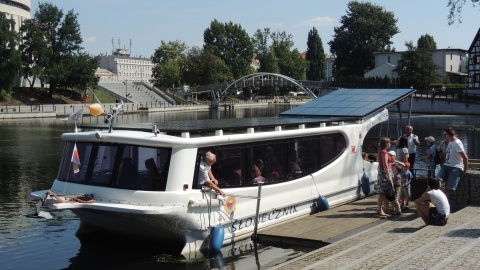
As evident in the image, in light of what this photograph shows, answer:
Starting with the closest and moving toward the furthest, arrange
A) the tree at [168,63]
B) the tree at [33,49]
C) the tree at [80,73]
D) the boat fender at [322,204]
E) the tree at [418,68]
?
1. the boat fender at [322,204]
2. the tree at [33,49]
3. the tree at [80,73]
4. the tree at [418,68]
5. the tree at [168,63]

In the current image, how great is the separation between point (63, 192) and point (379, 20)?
119989 millimetres

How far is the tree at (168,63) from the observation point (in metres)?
135

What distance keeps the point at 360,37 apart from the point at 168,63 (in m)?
43.3

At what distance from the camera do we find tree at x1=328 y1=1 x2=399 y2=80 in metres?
125

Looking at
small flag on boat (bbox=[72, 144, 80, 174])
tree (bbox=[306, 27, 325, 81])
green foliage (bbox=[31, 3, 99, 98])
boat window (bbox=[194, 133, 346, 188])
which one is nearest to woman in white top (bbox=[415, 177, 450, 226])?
boat window (bbox=[194, 133, 346, 188])

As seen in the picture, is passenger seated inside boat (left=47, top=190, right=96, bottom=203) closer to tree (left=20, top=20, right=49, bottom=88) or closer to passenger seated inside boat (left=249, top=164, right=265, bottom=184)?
passenger seated inside boat (left=249, top=164, right=265, bottom=184)

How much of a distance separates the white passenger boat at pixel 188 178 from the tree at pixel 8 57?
245 feet

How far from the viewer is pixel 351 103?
21344 millimetres

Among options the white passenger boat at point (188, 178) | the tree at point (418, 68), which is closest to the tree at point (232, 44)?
the tree at point (418, 68)

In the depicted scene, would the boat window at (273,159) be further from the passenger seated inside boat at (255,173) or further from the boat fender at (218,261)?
the boat fender at (218,261)

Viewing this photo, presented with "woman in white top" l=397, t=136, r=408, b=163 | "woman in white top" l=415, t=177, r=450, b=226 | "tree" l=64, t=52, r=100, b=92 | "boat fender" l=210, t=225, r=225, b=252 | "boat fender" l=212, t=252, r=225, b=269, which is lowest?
"boat fender" l=212, t=252, r=225, b=269

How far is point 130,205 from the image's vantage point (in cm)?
1294

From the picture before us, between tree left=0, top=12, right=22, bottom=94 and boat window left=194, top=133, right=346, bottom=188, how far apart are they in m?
74.8

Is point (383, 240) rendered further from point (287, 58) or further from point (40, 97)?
point (287, 58)
